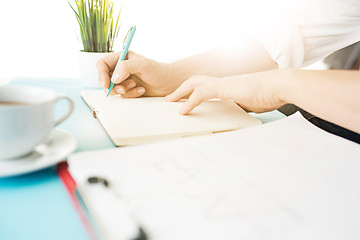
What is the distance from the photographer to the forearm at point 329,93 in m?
0.48

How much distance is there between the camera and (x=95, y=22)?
79cm

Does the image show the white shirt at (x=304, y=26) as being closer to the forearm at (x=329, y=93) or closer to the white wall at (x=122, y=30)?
the forearm at (x=329, y=93)

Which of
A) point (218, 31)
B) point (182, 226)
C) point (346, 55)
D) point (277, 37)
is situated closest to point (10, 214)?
point (182, 226)

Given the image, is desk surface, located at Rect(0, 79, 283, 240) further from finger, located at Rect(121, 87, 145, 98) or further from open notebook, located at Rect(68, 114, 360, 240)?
finger, located at Rect(121, 87, 145, 98)

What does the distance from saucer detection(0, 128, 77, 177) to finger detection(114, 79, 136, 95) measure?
265mm

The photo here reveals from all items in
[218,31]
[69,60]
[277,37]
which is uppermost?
[277,37]

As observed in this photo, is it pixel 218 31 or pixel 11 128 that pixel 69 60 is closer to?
pixel 218 31

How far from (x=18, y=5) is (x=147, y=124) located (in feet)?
3.32

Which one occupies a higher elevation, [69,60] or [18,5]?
[18,5]

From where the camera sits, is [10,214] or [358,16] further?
[358,16]

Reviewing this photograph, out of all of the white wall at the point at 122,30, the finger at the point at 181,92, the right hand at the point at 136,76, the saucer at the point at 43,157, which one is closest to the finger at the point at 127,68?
the right hand at the point at 136,76

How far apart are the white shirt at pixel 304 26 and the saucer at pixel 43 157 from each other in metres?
0.58

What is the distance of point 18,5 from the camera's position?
1181 mm

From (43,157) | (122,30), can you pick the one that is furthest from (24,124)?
(122,30)
